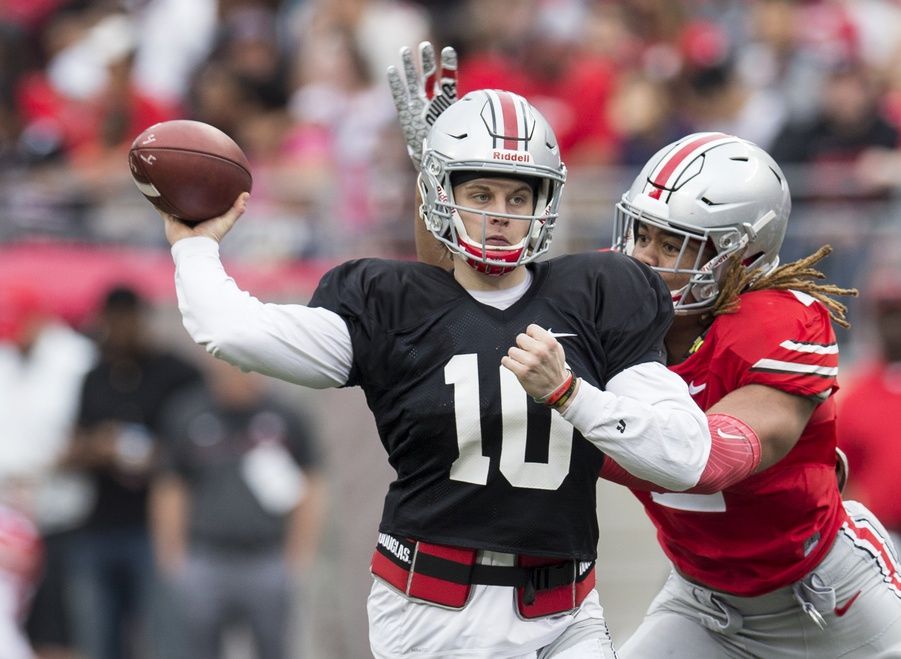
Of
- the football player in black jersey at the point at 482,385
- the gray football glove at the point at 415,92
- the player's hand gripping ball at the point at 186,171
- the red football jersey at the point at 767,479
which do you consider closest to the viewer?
the football player in black jersey at the point at 482,385

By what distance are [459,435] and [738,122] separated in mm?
5689

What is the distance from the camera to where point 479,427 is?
3939mm

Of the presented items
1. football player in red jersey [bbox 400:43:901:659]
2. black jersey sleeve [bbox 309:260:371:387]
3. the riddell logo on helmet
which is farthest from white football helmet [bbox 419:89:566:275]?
football player in red jersey [bbox 400:43:901:659]

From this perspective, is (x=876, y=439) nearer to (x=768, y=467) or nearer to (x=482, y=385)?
(x=768, y=467)

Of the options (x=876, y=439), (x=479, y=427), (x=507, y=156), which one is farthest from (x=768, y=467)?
(x=876, y=439)

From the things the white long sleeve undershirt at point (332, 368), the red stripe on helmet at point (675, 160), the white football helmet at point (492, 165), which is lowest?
the white long sleeve undershirt at point (332, 368)

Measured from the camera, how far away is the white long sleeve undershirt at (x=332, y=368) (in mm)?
3814

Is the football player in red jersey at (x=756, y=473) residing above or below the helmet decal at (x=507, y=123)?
below

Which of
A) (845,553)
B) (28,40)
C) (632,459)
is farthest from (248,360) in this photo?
(28,40)

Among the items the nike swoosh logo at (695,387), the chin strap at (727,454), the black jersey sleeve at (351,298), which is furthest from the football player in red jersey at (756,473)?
the black jersey sleeve at (351,298)

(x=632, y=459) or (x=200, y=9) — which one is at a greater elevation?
(x=632, y=459)

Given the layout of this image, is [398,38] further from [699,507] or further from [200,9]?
[699,507]

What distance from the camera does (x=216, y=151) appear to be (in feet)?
13.3

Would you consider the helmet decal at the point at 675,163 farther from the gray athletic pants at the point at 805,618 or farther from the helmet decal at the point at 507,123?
the gray athletic pants at the point at 805,618
